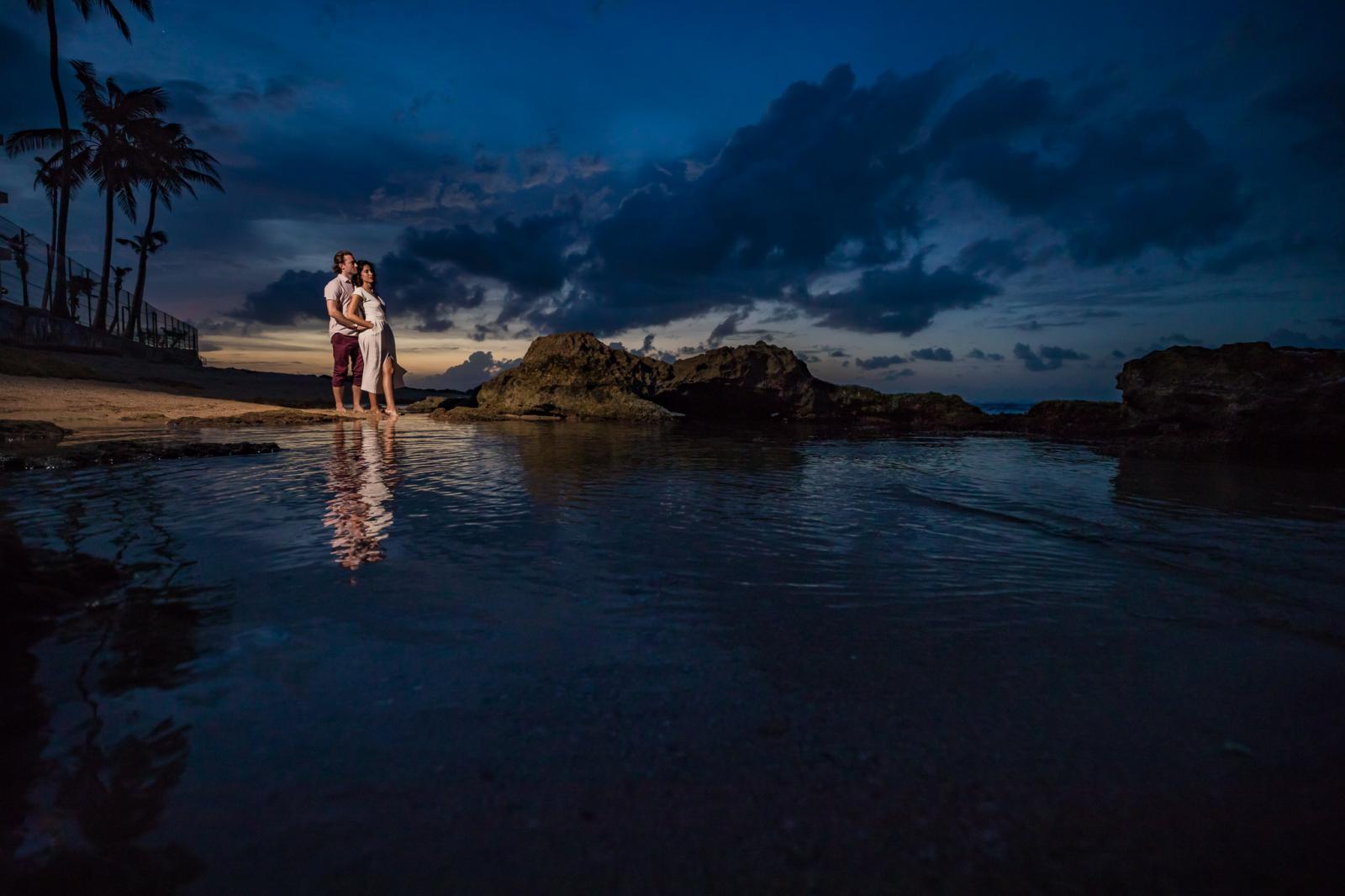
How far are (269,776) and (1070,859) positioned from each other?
1347 mm

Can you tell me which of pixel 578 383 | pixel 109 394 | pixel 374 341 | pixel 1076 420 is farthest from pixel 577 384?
pixel 1076 420

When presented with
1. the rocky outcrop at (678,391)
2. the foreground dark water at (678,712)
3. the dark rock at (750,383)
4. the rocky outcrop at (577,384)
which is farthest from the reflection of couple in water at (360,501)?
the dark rock at (750,383)

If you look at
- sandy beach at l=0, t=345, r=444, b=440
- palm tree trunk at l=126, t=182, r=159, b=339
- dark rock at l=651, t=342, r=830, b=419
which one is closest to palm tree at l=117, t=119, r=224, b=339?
palm tree trunk at l=126, t=182, r=159, b=339

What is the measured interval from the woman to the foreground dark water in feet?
26.0

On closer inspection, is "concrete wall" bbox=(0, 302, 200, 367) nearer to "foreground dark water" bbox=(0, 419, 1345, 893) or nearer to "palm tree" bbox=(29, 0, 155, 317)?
"palm tree" bbox=(29, 0, 155, 317)

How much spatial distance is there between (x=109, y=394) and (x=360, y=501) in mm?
12107

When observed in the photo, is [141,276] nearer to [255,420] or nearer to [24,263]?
[24,263]

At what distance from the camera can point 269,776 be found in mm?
1154

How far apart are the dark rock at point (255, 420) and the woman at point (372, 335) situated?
91 centimetres

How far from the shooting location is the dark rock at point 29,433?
5.83 meters

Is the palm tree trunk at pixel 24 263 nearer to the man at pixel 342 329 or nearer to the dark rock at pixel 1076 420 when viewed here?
the man at pixel 342 329

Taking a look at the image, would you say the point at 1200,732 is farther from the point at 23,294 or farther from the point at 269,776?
the point at 23,294

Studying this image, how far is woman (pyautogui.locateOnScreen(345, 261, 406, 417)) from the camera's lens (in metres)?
10.3

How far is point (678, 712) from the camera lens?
141 cm
